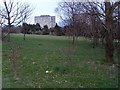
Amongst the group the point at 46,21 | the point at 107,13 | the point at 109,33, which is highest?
the point at 46,21

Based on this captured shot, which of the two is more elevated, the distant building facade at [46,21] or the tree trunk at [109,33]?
the distant building facade at [46,21]

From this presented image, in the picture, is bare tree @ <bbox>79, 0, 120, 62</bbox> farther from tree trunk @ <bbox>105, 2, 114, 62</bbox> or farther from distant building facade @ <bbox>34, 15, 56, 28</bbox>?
distant building facade @ <bbox>34, 15, 56, 28</bbox>

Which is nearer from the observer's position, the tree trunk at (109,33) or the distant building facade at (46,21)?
the tree trunk at (109,33)

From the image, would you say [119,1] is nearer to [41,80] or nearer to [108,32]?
[108,32]

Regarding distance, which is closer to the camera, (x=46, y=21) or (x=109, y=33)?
(x=109, y=33)

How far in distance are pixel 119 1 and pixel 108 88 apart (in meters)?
5.59

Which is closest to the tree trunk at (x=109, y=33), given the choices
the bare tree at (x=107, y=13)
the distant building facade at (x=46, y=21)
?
the bare tree at (x=107, y=13)

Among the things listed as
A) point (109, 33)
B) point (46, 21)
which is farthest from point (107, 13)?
point (46, 21)

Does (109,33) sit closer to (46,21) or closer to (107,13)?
(107,13)

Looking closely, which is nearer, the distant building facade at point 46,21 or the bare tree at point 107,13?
the bare tree at point 107,13

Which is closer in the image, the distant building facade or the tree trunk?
the tree trunk

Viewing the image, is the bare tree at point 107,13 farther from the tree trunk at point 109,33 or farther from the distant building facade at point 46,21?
the distant building facade at point 46,21

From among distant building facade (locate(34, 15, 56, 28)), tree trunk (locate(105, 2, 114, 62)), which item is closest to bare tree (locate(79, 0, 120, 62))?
tree trunk (locate(105, 2, 114, 62))

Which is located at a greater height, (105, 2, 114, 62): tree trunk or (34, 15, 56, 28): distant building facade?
(34, 15, 56, 28): distant building facade
